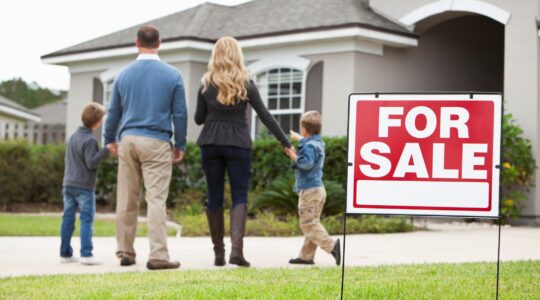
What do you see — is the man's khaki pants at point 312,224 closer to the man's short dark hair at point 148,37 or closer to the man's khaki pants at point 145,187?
the man's khaki pants at point 145,187

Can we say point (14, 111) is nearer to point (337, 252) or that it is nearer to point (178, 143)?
point (178, 143)

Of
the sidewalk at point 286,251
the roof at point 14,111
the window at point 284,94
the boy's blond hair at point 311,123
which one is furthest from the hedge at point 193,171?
the roof at point 14,111

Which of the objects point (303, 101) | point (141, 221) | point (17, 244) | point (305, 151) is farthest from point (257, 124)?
point (305, 151)

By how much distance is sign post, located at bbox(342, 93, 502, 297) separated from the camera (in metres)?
5.03

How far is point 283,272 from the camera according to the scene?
7148 millimetres

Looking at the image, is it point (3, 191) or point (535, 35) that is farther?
A: point (3, 191)

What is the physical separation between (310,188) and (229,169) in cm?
82

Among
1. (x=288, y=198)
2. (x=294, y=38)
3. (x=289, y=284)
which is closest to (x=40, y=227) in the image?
(x=288, y=198)

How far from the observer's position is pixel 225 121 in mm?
7910

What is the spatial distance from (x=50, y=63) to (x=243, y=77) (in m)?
14.4

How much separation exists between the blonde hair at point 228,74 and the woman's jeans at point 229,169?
17.9 inches

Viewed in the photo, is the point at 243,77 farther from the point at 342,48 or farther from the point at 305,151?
the point at 342,48

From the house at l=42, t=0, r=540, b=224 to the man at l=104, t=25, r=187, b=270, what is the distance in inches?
334

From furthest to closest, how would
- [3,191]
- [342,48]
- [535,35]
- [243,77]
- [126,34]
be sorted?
[126,34], [3,191], [342,48], [535,35], [243,77]
